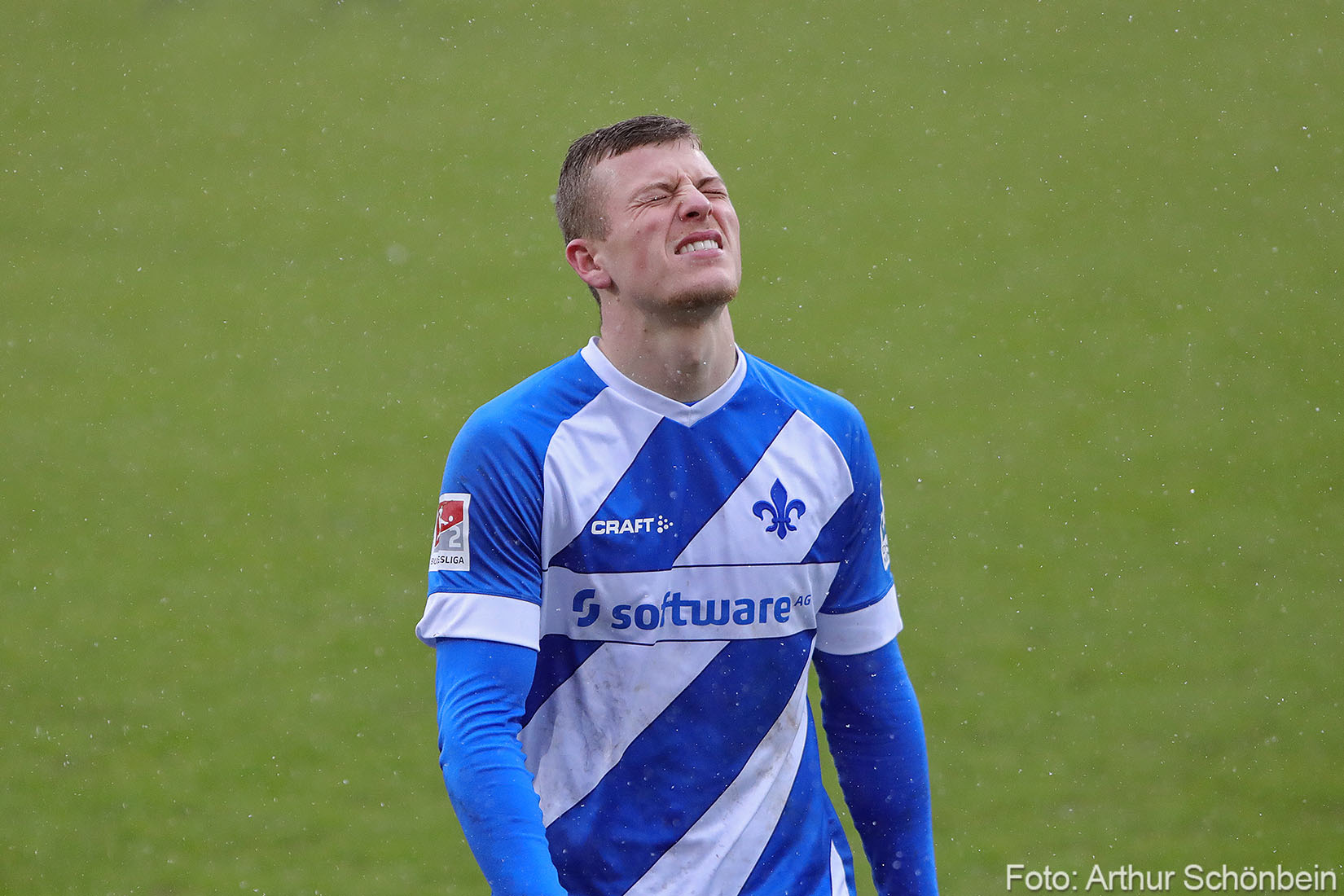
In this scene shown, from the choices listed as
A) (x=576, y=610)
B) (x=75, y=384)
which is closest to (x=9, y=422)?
(x=75, y=384)

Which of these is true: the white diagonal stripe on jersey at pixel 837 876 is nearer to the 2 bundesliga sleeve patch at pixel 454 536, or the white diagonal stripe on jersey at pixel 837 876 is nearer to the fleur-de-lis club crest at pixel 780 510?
the fleur-de-lis club crest at pixel 780 510

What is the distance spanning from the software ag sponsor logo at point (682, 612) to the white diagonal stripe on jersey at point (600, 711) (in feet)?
0.13

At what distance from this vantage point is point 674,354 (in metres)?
2.41

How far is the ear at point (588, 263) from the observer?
2.43 metres

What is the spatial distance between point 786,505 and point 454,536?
0.61 m

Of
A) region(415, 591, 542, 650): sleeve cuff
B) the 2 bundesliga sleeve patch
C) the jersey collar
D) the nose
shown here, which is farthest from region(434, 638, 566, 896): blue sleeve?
the nose

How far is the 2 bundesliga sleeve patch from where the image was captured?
7.09ft

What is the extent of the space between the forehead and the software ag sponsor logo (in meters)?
0.68

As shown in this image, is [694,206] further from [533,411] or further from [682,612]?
[682,612]

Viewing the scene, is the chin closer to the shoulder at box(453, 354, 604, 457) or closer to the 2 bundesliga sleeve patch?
the shoulder at box(453, 354, 604, 457)

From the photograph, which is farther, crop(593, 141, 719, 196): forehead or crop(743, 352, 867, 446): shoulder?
crop(743, 352, 867, 446): shoulder

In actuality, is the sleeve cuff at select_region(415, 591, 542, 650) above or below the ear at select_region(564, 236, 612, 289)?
below

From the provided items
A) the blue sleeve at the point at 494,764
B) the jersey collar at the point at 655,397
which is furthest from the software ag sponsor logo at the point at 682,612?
the jersey collar at the point at 655,397

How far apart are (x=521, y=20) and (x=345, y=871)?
428 inches
